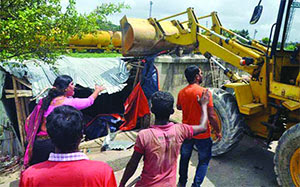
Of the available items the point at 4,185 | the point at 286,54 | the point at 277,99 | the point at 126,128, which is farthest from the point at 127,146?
the point at 286,54

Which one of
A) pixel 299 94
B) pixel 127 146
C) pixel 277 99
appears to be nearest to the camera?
pixel 299 94

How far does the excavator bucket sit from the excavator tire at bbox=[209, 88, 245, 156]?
7.04 ft

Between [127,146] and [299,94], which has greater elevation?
[299,94]

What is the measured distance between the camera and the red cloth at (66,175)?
4.52 ft

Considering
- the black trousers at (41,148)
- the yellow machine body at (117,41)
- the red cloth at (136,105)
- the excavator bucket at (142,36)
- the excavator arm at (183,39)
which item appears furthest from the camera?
the yellow machine body at (117,41)

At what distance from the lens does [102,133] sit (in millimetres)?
6160

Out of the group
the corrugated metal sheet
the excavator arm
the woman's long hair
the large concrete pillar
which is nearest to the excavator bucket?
the excavator arm

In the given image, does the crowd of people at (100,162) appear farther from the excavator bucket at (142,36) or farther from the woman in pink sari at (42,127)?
the excavator bucket at (142,36)

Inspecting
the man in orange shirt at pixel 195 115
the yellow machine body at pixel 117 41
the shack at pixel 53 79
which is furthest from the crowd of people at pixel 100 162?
the yellow machine body at pixel 117 41

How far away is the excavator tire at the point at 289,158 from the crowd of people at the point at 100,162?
1.10 m

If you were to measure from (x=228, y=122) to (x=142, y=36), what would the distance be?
277cm

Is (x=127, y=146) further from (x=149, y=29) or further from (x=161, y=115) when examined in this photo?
(x=161, y=115)

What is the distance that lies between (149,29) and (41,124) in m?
3.79

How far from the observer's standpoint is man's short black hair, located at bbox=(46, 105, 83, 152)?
148 cm
